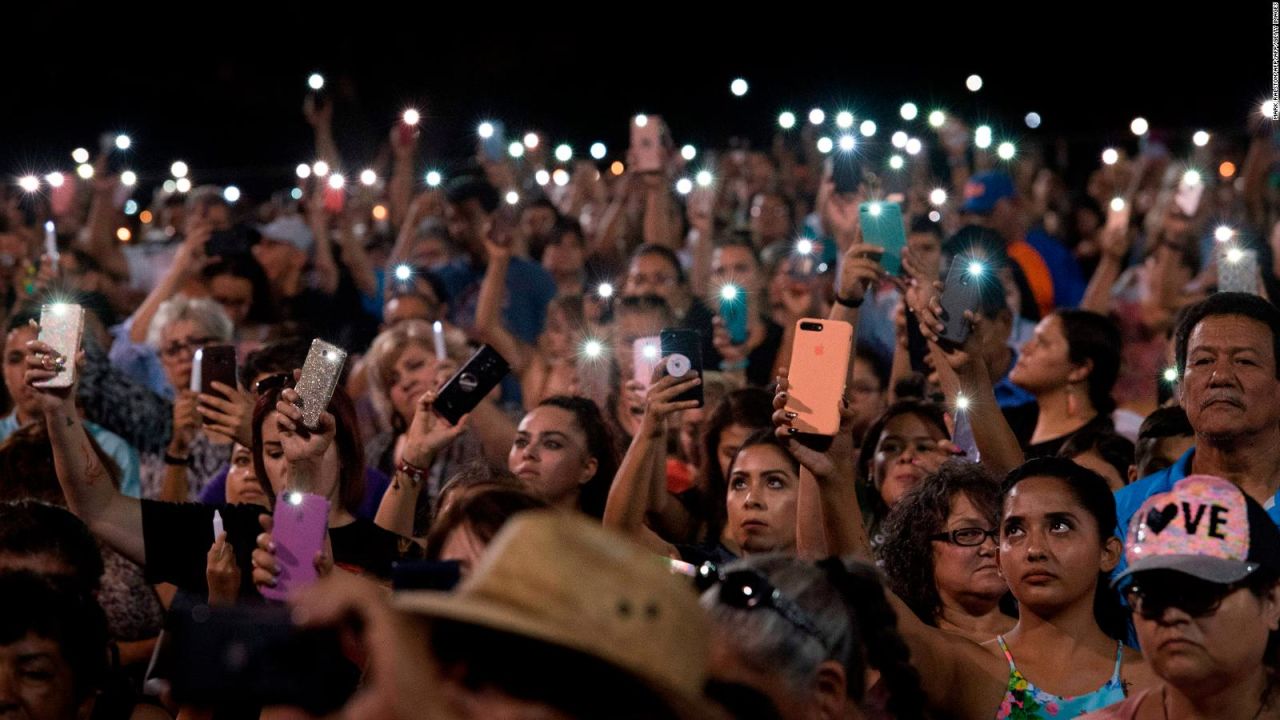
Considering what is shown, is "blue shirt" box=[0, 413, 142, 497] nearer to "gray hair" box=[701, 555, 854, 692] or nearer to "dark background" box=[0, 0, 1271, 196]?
"gray hair" box=[701, 555, 854, 692]

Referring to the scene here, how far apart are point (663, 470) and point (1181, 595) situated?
188 cm

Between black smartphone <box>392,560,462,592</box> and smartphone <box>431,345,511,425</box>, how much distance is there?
215cm

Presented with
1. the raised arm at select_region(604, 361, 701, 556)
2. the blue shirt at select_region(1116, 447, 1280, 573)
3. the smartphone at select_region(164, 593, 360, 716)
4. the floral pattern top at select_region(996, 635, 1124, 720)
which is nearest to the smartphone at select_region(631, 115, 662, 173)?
the raised arm at select_region(604, 361, 701, 556)

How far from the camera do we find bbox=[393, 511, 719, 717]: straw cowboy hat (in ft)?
5.63

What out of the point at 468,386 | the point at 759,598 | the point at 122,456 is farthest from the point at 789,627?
the point at 122,456

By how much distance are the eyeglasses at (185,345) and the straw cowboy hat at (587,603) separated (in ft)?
16.6

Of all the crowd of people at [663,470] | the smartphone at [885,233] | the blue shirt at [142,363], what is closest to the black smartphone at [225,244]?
the crowd of people at [663,470]

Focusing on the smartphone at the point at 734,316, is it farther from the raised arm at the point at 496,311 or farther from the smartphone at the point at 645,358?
the smartphone at the point at 645,358

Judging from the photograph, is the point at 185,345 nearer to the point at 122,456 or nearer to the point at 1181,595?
the point at 122,456

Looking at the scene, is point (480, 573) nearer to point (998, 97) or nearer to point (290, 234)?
point (290, 234)

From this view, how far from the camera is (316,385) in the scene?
13.0 ft

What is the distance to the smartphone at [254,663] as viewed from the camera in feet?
6.03

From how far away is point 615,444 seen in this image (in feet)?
16.1

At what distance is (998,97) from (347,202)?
583 centimetres
